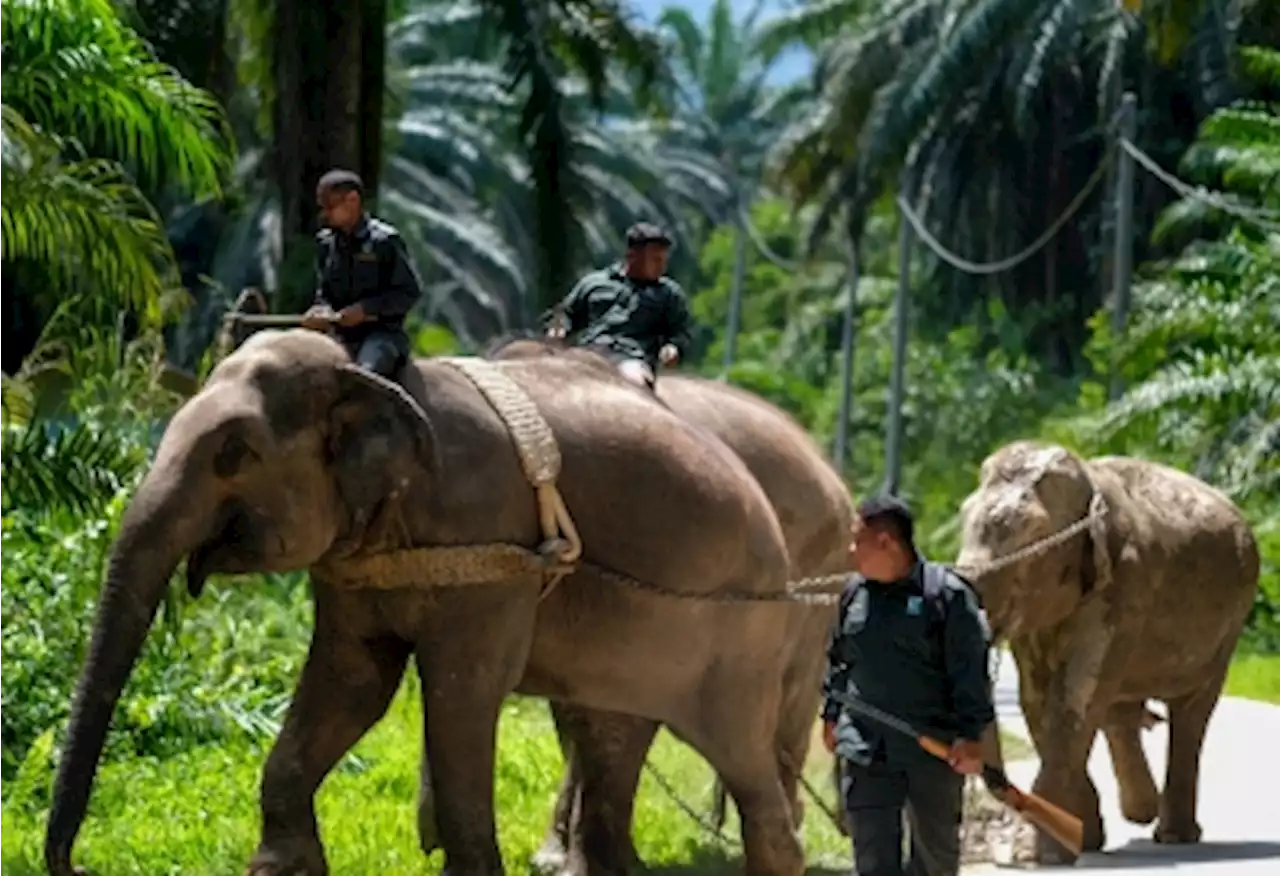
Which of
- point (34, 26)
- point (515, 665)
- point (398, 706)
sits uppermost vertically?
point (34, 26)

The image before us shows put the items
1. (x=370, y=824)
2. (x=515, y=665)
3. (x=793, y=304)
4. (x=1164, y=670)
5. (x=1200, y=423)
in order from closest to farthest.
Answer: (x=515, y=665), (x=370, y=824), (x=1164, y=670), (x=1200, y=423), (x=793, y=304)

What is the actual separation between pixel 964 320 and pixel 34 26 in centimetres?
4244

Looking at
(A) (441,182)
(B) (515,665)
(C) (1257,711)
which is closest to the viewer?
(B) (515,665)

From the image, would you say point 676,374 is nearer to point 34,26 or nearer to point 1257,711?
point 34,26

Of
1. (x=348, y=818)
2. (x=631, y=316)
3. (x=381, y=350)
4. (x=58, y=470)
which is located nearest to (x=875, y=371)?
(x=58, y=470)

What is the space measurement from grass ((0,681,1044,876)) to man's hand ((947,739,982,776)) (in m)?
3.14

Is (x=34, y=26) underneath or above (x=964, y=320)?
above

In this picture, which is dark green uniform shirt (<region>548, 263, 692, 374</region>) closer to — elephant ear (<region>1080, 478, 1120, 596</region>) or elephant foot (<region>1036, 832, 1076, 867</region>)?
elephant ear (<region>1080, 478, 1120, 596</region>)

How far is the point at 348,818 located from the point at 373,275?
3.60 meters

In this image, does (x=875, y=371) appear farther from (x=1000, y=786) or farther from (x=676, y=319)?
(x=1000, y=786)

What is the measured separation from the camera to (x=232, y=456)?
32.6 ft

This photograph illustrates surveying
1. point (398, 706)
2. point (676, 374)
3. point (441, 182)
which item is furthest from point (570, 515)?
point (441, 182)

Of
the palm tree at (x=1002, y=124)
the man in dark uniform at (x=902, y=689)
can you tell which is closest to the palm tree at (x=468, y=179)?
the palm tree at (x=1002, y=124)

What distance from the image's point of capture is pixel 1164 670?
1472cm
